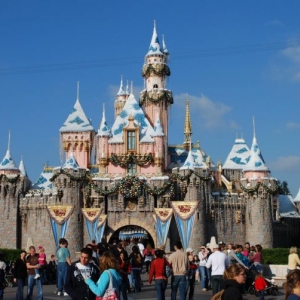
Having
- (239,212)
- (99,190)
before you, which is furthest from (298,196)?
(99,190)

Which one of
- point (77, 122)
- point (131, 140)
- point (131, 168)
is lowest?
point (131, 168)

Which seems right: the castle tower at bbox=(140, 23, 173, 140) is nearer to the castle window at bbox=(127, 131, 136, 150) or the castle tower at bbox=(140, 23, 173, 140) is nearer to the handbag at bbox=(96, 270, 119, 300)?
the castle window at bbox=(127, 131, 136, 150)

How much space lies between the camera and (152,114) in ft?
147

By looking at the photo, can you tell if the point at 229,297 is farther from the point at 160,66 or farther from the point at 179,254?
the point at 160,66

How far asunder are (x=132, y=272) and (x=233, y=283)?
10.9m

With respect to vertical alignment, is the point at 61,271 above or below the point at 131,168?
below

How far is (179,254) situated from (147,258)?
12.7m

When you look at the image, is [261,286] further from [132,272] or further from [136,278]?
[132,272]

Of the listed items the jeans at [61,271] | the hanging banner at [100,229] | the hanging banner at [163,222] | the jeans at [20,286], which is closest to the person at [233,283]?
the jeans at [20,286]

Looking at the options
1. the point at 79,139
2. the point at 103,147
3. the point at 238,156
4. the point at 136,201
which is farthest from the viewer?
the point at 238,156

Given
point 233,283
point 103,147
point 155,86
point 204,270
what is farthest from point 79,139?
point 233,283

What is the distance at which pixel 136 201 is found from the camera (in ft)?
121

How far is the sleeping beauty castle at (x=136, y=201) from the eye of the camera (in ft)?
116

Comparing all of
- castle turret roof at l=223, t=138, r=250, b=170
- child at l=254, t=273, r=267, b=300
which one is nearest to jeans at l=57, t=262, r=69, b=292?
child at l=254, t=273, r=267, b=300
